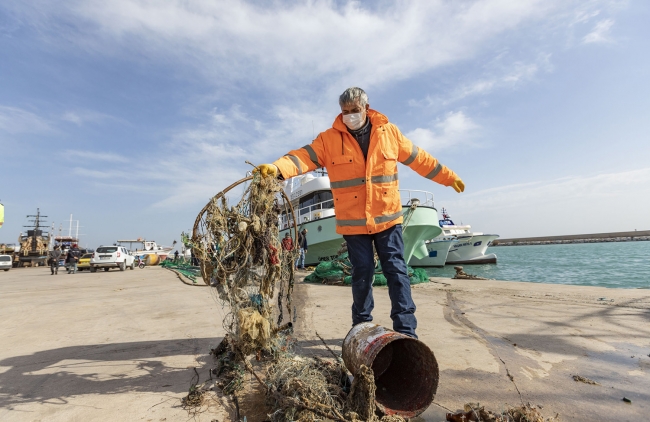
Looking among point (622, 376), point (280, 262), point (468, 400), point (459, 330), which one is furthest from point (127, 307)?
point (622, 376)

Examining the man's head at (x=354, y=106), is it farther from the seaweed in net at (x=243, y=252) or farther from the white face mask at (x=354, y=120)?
the seaweed in net at (x=243, y=252)

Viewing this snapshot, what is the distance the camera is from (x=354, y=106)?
271cm

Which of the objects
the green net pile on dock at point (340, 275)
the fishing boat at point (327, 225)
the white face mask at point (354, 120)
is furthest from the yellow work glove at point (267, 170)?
the fishing boat at point (327, 225)

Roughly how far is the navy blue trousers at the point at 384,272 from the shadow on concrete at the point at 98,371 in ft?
4.02

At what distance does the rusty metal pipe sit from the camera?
1.76 m

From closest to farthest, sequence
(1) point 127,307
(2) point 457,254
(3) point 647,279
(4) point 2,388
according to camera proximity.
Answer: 1. (4) point 2,388
2. (1) point 127,307
3. (3) point 647,279
4. (2) point 457,254

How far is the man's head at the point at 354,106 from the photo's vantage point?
2.71 meters

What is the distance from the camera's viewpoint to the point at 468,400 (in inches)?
74.2

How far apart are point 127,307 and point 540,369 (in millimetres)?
5284

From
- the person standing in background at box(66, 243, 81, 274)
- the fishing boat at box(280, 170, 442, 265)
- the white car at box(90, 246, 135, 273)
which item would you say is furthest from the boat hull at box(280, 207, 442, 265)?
the person standing in background at box(66, 243, 81, 274)

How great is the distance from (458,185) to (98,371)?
3.33 metres

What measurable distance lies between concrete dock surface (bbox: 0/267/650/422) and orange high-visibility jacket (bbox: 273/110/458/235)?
1126mm

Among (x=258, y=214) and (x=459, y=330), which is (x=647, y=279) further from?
(x=258, y=214)

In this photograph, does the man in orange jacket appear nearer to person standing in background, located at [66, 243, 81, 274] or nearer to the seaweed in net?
the seaweed in net
